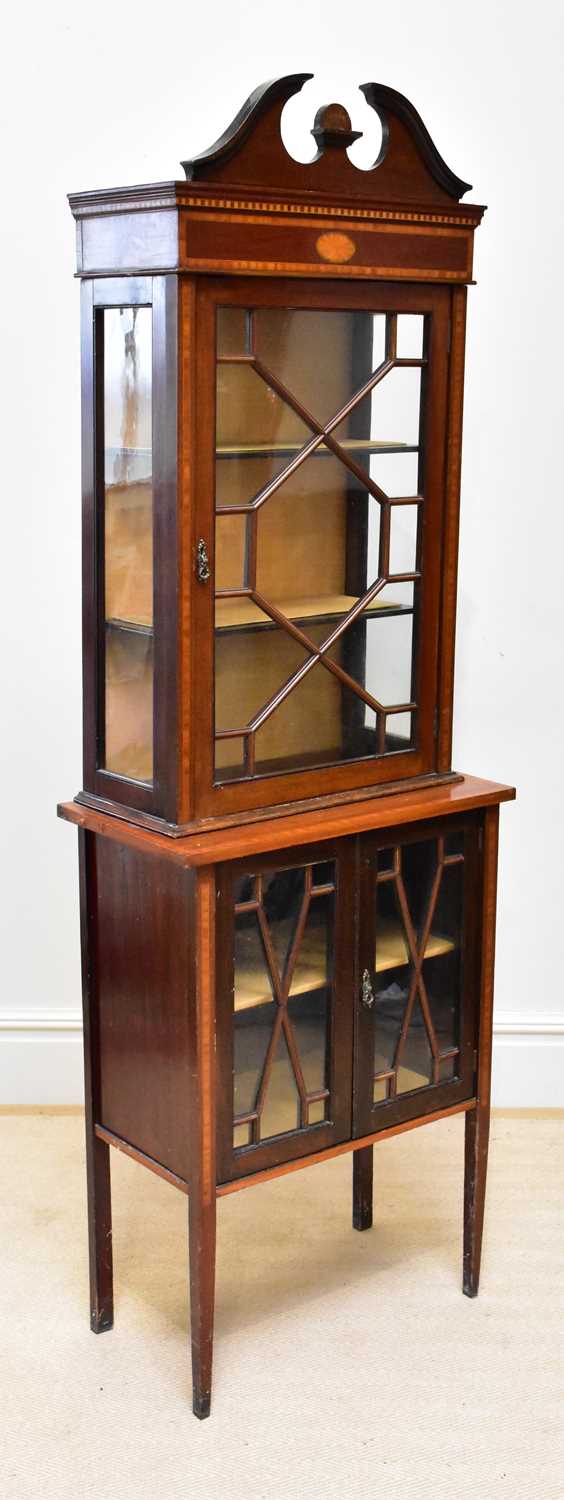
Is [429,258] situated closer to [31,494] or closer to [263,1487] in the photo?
[31,494]

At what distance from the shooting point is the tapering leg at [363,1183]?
2818 millimetres

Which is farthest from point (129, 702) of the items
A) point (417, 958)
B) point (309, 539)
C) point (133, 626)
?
point (417, 958)

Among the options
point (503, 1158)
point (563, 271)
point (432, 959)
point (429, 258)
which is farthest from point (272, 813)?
point (563, 271)

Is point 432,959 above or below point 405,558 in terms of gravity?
below

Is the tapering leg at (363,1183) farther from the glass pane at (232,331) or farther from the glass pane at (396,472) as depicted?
the glass pane at (232,331)

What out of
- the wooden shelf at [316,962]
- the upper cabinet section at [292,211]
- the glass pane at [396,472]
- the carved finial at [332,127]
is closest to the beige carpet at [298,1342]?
the wooden shelf at [316,962]

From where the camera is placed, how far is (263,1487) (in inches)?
85.4

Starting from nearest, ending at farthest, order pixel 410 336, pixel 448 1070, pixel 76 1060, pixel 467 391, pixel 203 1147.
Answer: pixel 203 1147, pixel 410 336, pixel 448 1070, pixel 467 391, pixel 76 1060

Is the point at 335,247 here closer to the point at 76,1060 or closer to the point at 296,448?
the point at 296,448

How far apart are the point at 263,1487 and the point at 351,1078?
57cm

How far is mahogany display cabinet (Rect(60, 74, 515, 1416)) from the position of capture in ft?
6.90

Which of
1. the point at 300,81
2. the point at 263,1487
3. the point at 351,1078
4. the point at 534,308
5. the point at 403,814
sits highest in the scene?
the point at 300,81

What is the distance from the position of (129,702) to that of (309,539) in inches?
13.6

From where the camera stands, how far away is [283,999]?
7.55ft
